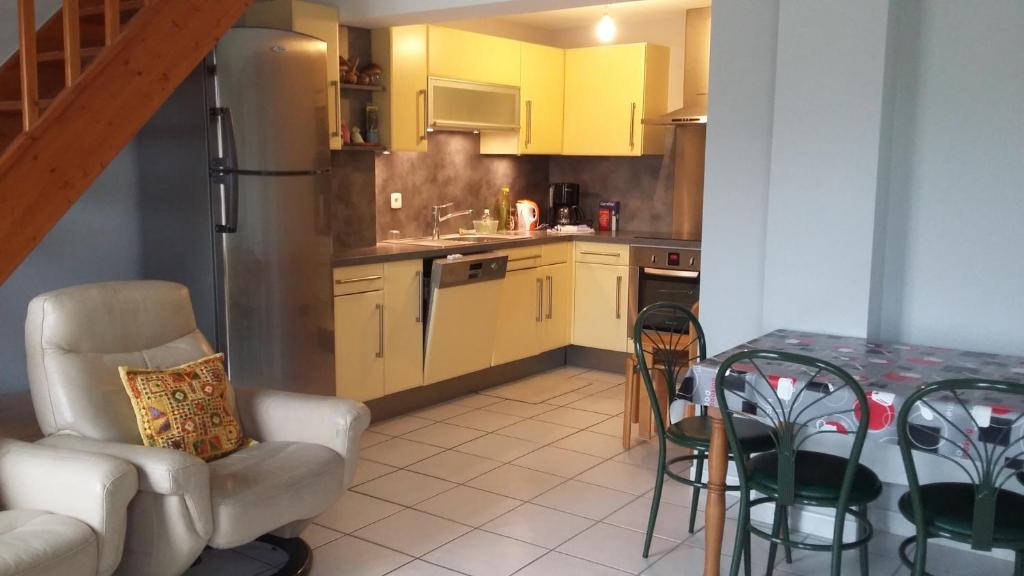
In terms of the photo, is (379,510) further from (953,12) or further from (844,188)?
(953,12)

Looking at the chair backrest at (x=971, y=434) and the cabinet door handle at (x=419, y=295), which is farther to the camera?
the cabinet door handle at (x=419, y=295)

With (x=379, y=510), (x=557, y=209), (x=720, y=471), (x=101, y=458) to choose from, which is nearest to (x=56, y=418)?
(x=101, y=458)

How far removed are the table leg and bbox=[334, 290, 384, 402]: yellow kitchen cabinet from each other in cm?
240

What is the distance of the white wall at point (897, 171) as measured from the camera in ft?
11.1

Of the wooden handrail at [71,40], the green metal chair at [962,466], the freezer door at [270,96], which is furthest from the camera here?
the freezer door at [270,96]

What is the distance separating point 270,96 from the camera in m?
4.23

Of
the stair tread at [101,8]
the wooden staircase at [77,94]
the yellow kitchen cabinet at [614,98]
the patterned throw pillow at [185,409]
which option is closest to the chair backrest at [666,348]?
the yellow kitchen cabinet at [614,98]

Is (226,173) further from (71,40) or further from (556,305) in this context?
(556,305)

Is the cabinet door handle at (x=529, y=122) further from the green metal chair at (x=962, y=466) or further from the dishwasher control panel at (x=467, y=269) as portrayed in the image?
the green metal chair at (x=962, y=466)

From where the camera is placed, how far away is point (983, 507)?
2.43 m

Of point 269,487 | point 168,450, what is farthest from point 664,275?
point 168,450

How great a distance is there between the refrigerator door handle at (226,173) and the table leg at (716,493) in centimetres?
249

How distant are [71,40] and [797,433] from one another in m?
2.75

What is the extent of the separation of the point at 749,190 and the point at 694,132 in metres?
2.57
